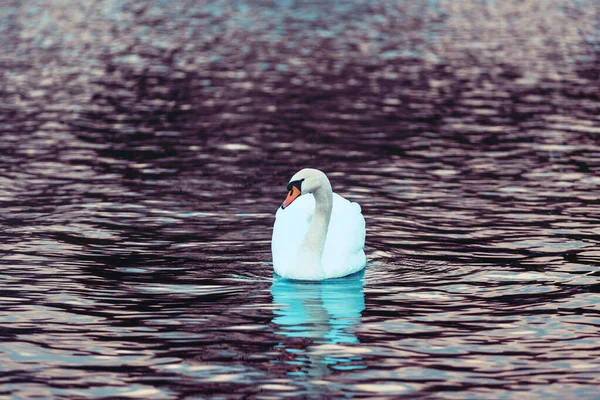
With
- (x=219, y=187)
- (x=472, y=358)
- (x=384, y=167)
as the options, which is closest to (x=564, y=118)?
(x=384, y=167)

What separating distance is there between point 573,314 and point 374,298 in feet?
7.96

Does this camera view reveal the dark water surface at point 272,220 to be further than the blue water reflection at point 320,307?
No

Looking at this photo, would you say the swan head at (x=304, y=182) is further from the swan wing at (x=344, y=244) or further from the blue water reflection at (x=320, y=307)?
the blue water reflection at (x=320, y=307)

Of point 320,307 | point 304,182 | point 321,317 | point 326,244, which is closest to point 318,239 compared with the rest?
point 326,244

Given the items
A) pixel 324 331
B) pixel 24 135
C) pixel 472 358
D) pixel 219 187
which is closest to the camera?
pixel 472 358

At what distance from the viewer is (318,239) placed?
1582 cm

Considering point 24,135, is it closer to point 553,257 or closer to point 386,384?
point 553,257

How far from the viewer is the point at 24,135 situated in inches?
1125

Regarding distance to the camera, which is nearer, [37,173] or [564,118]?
[37,173]

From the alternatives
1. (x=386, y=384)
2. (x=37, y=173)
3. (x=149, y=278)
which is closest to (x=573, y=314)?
(x=386, y=384)

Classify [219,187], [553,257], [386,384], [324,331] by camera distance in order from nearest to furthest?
[386,384], [324,331], [553,257], [219,187]

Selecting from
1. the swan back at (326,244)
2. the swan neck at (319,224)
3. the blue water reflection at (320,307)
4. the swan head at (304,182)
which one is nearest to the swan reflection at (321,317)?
the blue water reflection at (320,307)

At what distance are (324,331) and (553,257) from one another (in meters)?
4.95

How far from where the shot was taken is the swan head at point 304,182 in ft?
50.6
